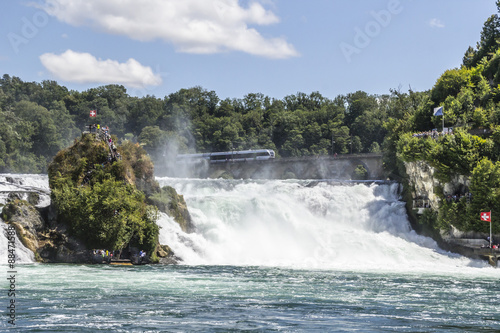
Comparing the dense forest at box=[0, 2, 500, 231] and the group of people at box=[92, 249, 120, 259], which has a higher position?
the dense forest at box=[0, 2, 500, 231]

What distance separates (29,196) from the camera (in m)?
43.0

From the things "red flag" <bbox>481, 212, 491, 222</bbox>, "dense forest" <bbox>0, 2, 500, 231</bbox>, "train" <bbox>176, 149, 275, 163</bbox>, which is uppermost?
"dense forest" <bbox>0, 2, 500, 231</bbox>

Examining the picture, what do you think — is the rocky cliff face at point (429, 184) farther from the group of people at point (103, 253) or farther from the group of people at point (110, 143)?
the group of people at point (103, 253)

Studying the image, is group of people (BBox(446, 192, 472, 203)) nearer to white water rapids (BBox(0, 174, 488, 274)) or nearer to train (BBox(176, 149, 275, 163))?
white water rapids (BBox(0, 174, 488, 274))

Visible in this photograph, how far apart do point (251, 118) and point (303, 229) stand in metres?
82.3

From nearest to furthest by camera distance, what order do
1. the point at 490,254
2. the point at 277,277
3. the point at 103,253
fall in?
the point at 277,277 → the point at 103,253 → the point at 490,254

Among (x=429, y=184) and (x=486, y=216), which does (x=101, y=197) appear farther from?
(x=429, y=184)

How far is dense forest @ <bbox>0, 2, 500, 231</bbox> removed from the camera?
6369cm

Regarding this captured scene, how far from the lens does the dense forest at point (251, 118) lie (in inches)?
2507

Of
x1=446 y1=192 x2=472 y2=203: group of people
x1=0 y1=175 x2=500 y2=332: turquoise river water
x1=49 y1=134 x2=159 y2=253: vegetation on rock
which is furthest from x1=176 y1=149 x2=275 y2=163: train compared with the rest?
x1=49 y1=134 x2=159 y2=253: vegetation on rock

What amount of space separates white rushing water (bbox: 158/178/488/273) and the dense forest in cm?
460

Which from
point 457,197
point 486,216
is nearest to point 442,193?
point 457,197

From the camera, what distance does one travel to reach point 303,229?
54.1 meters

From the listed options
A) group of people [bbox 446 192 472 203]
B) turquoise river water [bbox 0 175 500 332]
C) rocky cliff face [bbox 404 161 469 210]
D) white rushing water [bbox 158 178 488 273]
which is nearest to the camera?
turquoise river water [bbox 0 175 500 332]
